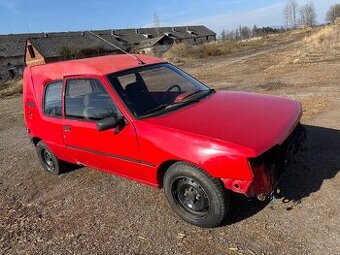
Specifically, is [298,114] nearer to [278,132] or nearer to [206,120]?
[278,132]

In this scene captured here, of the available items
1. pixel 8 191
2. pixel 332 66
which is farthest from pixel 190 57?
pixel 8 191

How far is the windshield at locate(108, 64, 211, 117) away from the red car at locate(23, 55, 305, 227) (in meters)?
0.01

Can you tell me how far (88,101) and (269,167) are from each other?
2537mm

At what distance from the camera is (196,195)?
13.5ft

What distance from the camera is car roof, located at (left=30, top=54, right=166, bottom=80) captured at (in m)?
5.09

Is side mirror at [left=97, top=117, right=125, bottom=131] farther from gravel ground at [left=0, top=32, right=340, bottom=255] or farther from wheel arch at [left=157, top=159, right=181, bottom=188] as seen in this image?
gravel ground at [left=0, top=32, right=340, bottom=255]

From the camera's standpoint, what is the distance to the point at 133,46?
7250 cm

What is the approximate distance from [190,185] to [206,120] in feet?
2.36

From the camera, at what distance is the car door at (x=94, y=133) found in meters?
4.60

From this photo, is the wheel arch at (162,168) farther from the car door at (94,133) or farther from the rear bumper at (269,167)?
the rear bumper at (269,167)

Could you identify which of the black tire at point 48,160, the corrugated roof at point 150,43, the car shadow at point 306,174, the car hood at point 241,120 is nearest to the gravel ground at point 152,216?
the car shadow at point 306,174

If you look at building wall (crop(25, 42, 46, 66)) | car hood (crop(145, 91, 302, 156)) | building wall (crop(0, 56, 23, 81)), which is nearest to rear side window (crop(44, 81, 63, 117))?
car hood (crop(145, 91, 302, 156))

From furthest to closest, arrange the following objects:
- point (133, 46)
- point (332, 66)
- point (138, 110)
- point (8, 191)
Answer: point (133, 46) < point (332, 66) < point (8, 191) < point (138, 110)

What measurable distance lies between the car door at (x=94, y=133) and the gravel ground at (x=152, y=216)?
0.51 metres
